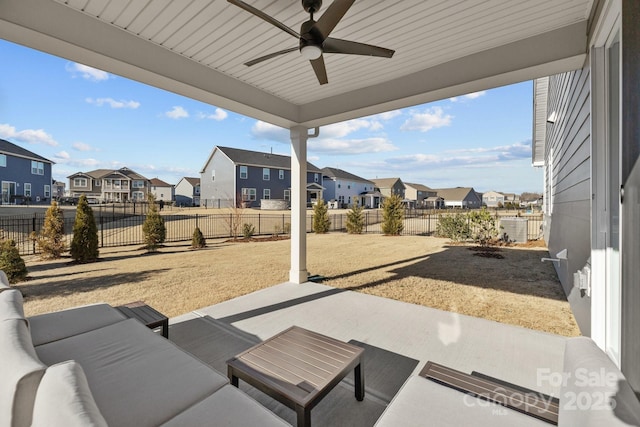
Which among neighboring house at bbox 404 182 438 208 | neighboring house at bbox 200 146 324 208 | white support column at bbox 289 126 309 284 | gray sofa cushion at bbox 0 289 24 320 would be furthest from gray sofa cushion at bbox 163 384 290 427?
neighboring house at bbox 404 182 438 208

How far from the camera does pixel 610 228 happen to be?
86.6 inches

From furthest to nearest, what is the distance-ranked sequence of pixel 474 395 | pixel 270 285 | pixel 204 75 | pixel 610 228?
pixel 270 285 < pixel 204 75 < pixel 610 228 < pixel 474 395

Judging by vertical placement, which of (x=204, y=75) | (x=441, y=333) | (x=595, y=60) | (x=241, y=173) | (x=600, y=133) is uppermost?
(x=241, y=173)

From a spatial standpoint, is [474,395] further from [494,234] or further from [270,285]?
[494,234]

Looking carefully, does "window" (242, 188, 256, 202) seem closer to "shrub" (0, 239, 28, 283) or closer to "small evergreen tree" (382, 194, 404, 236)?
"small evergreen tree" (382, 194, 404, 236)

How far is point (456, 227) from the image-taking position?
10.8 m

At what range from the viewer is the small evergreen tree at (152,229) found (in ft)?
29.1

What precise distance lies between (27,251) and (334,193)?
1058 inches

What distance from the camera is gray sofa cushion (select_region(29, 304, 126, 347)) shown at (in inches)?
85.2

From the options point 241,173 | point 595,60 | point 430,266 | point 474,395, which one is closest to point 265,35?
point 595,60

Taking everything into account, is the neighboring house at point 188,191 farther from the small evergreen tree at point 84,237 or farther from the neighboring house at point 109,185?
the small evergreen tree at point 84,237

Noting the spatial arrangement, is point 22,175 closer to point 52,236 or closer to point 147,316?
point 52,236

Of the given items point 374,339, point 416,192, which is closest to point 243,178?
point 374,339

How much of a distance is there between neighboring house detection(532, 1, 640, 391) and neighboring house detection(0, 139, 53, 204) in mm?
25795
